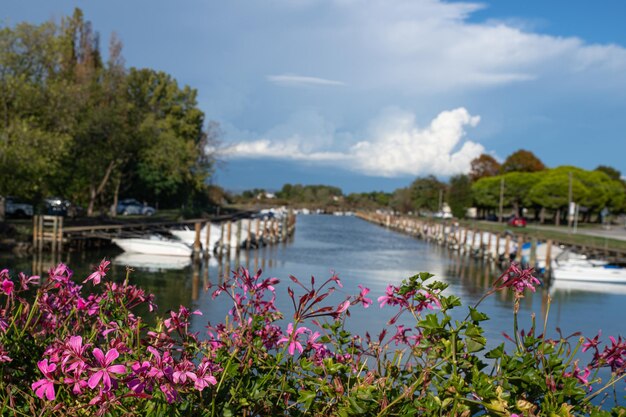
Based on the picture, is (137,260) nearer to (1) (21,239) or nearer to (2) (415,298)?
(1) (21,239)

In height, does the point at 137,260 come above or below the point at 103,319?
below

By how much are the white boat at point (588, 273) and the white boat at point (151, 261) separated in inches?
747

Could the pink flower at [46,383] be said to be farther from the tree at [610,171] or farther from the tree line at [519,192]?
the tree at [610,171]

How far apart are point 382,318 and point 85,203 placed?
135 ft

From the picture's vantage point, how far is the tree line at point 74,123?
95.6 ft

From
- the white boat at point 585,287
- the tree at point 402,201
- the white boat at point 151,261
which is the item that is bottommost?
the white boat at point 585,287

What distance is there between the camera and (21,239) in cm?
3127

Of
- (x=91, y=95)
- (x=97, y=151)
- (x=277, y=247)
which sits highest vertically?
(x=91, y=95)

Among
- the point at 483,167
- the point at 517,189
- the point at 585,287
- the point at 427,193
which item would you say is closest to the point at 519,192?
the point at 517,189

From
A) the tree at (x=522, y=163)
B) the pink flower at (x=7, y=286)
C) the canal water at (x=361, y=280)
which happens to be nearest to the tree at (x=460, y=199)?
the tree at (x=522, y=163)

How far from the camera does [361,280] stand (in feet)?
93.9

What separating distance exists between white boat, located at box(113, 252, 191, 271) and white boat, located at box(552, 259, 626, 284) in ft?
Answer: 62.3

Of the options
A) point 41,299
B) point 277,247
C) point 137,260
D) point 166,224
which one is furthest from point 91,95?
point 41,299

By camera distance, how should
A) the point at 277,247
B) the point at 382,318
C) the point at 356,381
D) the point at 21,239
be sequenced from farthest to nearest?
1. the point at 277,247
2. the point at 21,239
3. the point at 382,318
4. the point at 356,381
